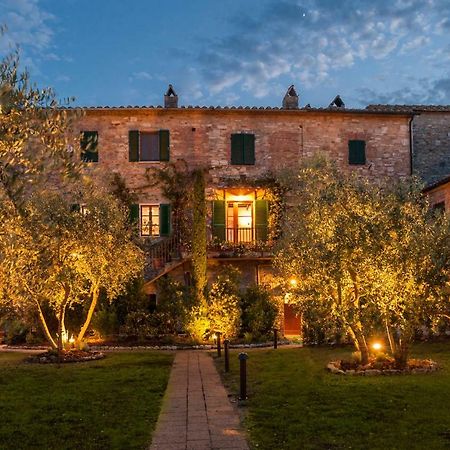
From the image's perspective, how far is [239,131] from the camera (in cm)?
2639

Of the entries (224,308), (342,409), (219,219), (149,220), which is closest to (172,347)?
(224,308)

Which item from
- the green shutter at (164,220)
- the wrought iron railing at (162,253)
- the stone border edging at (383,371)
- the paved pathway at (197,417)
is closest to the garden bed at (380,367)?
the stone border edging at (383,371)

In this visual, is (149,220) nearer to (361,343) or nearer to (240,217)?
(240,217)

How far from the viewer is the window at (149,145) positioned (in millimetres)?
26016

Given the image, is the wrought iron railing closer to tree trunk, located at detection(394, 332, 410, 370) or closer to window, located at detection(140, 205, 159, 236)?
window, located at detection(140, 205, 159, 236)

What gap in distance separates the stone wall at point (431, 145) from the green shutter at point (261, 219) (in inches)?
281

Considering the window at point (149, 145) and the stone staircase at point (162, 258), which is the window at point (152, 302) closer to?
the stone staircase at point (162, 258)

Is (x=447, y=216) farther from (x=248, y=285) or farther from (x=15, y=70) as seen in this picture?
(x=248, y=285)

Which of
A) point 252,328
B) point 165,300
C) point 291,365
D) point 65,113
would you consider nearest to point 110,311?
point 165,300

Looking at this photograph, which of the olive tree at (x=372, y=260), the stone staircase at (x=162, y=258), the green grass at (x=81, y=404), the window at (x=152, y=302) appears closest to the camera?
the green grass at (x=81, y=404)

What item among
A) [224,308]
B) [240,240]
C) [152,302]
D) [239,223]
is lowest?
[224,308]

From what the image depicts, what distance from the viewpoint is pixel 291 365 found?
15211 mm

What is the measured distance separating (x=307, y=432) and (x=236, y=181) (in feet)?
59.6

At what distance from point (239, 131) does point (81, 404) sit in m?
17.7
